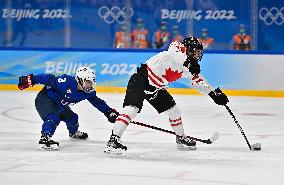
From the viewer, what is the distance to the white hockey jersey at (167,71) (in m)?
7.15

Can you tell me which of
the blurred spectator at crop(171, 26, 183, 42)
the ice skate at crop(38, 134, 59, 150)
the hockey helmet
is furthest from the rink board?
the ice skate at crop(38, 134, 59, 150)

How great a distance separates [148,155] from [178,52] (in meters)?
0.88

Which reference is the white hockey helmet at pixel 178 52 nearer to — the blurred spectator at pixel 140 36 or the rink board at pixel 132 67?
the rink board at pixel 132 67

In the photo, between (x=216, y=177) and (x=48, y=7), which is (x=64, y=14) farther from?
(x=216, y=177)

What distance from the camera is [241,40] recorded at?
15.9 metres

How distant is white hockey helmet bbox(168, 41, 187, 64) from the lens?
710cm

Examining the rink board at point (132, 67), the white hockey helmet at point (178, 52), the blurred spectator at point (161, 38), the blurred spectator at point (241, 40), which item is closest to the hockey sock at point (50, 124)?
the white hockey helmet at point (178, 52)

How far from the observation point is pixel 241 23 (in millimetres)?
16281

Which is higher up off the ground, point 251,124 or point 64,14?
point 64,14

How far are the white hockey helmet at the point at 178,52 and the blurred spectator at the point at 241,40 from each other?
8586 mm

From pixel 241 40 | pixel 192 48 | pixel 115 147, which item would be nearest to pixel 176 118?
pixel 192 48

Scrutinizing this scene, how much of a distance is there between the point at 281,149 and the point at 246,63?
6.00 meters

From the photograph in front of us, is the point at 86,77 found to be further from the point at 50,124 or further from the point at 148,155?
the point at 148,155

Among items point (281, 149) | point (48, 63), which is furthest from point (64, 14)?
point (281, 149)
